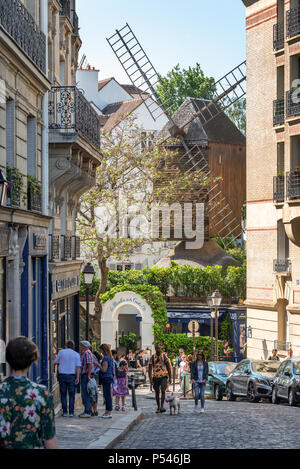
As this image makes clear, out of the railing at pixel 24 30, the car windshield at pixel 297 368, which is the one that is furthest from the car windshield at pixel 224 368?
the railing at pixel 24 30

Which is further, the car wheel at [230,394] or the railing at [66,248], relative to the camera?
the car wheel at [230,394]

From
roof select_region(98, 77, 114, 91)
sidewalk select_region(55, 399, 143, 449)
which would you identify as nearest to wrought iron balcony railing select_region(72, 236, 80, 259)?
sidewalk select_region(55, 399, 143, 449)

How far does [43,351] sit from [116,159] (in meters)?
25.3

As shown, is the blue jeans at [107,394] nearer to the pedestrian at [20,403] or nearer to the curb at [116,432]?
the curb at [116,432]

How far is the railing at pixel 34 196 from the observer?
20.0 metres

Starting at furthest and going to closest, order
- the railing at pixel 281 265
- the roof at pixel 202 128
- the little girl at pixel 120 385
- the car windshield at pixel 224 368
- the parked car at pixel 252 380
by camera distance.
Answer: the roof at pixel 202 128 → the railing at pixel 281 265 → the car windshield at pixel 224 368 → the parked car at pixel 252 380 → the little girl at pixel 120 385

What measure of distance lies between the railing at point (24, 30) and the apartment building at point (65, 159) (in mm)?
2709

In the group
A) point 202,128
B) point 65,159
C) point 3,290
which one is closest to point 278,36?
point 65,159

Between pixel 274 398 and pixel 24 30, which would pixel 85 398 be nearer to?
pixel 24 30

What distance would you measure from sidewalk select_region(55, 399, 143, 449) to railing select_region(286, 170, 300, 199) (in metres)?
16.9

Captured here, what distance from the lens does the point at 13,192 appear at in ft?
59.6

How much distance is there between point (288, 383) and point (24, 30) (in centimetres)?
1158
